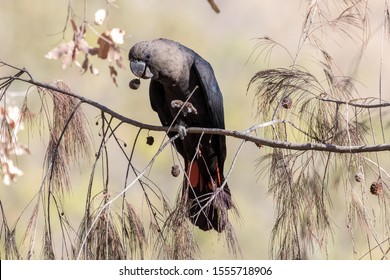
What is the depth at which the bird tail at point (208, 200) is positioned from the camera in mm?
1921

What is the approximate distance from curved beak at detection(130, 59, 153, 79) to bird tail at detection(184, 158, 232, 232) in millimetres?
338

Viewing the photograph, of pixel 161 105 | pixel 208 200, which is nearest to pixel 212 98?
pixel 161 105

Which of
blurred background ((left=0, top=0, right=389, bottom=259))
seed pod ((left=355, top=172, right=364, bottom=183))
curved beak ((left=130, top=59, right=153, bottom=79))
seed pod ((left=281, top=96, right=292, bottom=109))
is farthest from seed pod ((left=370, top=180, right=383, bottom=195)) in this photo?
blurred background ((left=0, top=0, right=389, bottom=259))

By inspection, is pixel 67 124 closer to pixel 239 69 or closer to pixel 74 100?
pixel 74 100

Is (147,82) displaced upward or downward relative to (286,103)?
upward

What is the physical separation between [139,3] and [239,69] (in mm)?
948

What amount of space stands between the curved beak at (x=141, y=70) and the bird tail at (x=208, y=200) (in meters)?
0.34

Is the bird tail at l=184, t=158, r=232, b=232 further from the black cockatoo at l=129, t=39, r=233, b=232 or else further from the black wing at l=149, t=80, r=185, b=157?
the black wing at l=149, t=80, r=185, b=157

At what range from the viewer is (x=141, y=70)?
8.68ft

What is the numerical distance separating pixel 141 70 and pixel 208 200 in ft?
1.63

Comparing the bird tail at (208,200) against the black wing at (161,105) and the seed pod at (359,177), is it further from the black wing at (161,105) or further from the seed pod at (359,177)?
the seed pod at (359,177)

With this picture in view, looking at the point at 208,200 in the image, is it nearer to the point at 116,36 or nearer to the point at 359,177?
the point at 359,177

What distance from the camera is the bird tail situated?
1921 mm

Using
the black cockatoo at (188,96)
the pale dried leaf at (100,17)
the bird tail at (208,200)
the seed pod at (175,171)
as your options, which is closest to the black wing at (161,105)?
the black cockatoo at (188,96)
